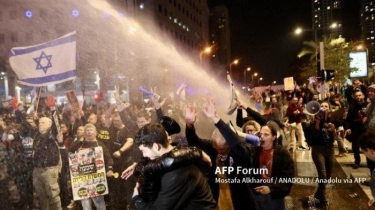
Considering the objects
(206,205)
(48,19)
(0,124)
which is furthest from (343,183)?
(48,19)

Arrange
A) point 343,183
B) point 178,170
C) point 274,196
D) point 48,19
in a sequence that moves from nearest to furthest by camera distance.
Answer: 1. point 178,170
2. point 274,196
3. point 343,183
4. point 48,19

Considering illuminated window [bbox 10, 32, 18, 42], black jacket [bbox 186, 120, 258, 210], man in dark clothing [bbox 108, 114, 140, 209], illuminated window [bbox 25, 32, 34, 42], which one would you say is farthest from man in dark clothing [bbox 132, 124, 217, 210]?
illuminated window [bbox 10, 32, 18, 42]

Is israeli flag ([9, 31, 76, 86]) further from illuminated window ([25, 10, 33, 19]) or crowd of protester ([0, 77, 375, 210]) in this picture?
illuminated window ([25, 10, 33, 19])

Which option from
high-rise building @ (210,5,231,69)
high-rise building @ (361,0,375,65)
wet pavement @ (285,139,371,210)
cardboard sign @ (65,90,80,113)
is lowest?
wet pavement @ (285,139,371,210)

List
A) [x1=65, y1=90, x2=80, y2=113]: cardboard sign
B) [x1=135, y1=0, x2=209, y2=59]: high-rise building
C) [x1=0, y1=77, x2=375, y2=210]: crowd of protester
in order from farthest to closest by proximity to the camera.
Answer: [x1=135, y1=0, x2=209, y2=59]: high-rise building → [x1=65, y1=90, x2=80, y2=113]: cardboard sign → [x1=0, y1=77, x2=375, y2=210]: crowd of protester

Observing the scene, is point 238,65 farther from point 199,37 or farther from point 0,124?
point 0,124

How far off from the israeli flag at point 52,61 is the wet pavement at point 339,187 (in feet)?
14.3

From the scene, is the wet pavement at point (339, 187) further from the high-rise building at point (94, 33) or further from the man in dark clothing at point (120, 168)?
the high-rise building at point (94, 33)

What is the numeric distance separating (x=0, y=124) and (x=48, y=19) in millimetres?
51787

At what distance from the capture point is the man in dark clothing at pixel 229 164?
139 inches

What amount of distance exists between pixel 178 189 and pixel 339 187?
5572 millimetres

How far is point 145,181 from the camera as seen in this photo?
2.84 meters

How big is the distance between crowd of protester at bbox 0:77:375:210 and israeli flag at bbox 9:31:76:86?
27.3 inches

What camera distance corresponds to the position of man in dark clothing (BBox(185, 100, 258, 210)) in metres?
3.53
